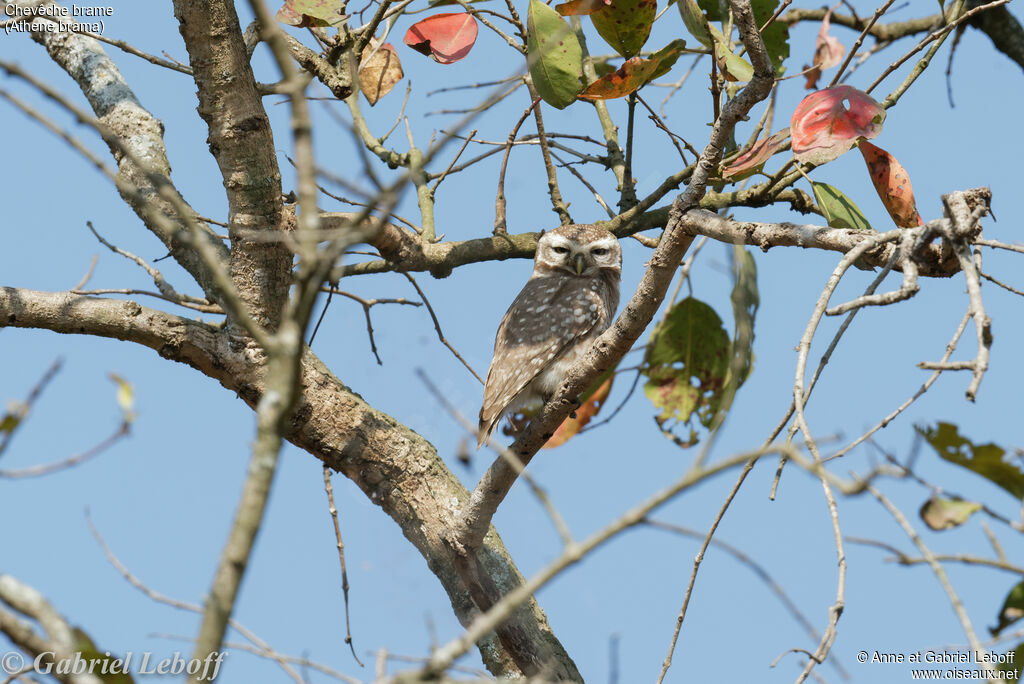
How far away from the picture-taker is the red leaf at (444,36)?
3.80 meters

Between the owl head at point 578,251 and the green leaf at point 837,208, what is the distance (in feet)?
5.91

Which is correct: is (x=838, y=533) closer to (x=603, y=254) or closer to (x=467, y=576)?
(x=467, y=576)

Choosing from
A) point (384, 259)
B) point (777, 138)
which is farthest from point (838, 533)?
point (384, 259)

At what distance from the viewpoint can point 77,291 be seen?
12.1ft

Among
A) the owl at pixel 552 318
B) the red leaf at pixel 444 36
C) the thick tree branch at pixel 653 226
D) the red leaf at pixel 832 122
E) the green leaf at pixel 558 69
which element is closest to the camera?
the thick tree branch at pixel 653 226

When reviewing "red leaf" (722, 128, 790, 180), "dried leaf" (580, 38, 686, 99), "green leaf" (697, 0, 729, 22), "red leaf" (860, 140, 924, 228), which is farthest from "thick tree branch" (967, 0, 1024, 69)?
"dried leaf" (580, 38, 686, 99)

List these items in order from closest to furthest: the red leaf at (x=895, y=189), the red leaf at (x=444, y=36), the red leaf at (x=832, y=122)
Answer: the red leaf at (x=832, y=122), the red leaf at (x=895, y=189), the red leaf at (x=444, y=36)

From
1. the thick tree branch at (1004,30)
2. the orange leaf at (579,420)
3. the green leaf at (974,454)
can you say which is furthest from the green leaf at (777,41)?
the green leaf at (974,454)

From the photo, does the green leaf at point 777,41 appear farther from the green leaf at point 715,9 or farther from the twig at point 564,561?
the twig at point 564,561

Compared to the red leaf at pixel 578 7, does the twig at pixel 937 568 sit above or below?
below

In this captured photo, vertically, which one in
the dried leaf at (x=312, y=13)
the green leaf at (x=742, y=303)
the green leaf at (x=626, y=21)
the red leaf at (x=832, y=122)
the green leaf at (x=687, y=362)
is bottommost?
the green leaf at (x=742, y=303)

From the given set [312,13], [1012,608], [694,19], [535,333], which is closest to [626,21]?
[694,19]

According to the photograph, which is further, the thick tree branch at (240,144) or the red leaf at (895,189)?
the thick tree branch at (240,144)

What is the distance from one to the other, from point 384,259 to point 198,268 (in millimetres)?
821
